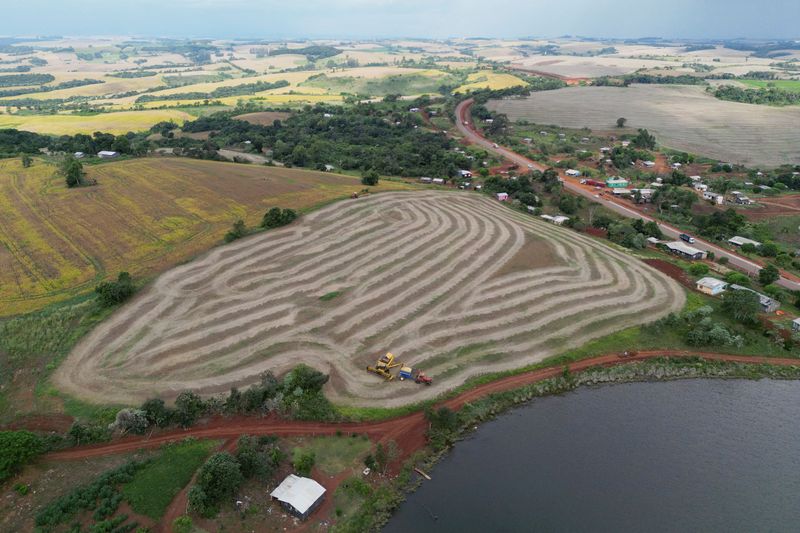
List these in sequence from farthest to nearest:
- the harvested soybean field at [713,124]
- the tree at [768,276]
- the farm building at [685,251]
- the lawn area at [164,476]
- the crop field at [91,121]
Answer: the crop field at [91,121] < the harvested soybean field at [713,124] < the farm building at [685,251] < the tree at [768,276] < the lawn area at [164,476]

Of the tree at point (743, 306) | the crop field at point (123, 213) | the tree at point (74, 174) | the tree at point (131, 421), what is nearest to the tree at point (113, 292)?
the crop field at point (123, 213)

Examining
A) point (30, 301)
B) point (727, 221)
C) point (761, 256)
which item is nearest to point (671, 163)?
point (727, 221)

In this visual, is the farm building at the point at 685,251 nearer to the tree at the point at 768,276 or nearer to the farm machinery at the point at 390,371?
the tree at the point at 768,276

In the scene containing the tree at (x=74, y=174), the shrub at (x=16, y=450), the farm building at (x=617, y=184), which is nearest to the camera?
the shrub at (x=16, y=450)

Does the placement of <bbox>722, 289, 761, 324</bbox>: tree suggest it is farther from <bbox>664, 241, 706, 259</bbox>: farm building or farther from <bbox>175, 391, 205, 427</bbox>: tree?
<bbox>175, 391, 205, 427</bbox>: tree

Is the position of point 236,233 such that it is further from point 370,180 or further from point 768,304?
point 768,304

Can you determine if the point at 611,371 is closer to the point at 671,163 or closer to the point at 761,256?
the point at 761,256
